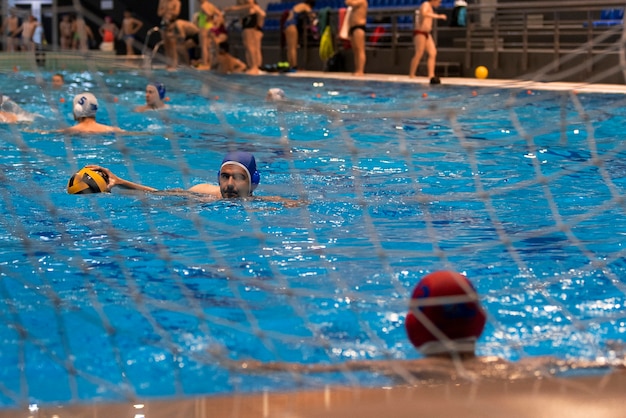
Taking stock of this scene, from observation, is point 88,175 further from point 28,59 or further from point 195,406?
point 28,59

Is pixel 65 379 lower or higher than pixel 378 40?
lower

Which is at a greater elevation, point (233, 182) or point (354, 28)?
point (354, 28)

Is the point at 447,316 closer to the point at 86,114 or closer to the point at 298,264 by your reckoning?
the point at 298,264

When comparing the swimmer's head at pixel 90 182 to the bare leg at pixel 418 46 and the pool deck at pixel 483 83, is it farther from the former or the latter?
the bare leg at pixel 418 46

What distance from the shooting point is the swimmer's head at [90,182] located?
5721mm

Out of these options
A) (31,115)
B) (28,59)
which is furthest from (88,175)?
(28,59)

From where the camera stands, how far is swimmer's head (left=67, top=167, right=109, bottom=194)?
572cm

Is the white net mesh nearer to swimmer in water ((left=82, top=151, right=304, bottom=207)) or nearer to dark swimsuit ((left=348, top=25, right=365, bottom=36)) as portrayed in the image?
swimmer in water ((left=82, top=151, right=304, bottom=207))

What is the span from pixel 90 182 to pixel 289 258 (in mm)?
1807

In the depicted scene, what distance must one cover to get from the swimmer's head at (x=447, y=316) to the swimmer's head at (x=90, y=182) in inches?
133

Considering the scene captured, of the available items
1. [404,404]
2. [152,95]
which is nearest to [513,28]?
[152,95]

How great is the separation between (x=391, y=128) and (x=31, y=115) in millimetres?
4125

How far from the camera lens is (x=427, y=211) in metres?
5.55

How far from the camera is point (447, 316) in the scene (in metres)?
2.72
